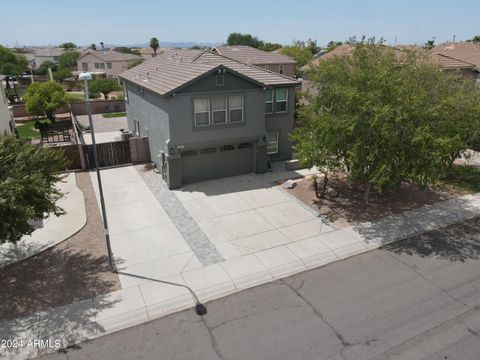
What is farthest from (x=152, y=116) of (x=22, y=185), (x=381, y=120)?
(x=381, y=120)

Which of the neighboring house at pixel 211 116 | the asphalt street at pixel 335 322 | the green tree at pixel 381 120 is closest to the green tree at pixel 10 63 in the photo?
the neighboring house at pixel 211 116

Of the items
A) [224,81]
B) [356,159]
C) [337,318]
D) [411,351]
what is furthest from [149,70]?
[411,351]

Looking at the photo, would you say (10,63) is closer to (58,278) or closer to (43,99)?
(43,99)

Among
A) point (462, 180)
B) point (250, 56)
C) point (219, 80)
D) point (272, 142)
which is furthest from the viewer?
point (250, 56)

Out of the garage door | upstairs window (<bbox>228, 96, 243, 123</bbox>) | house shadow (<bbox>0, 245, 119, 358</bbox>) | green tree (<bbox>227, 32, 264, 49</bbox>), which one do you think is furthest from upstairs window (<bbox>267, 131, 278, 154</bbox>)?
green tree (<bbox>227, 32, 264, 49</bbox>)

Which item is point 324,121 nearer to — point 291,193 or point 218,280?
point 291,193

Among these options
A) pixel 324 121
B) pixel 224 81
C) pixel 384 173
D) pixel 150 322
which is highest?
pixel 224 81

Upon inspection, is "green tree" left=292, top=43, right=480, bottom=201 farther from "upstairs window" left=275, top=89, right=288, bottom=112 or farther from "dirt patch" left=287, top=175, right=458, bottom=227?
"upstairs window" left=275, top=89, right=288, bottom=112
